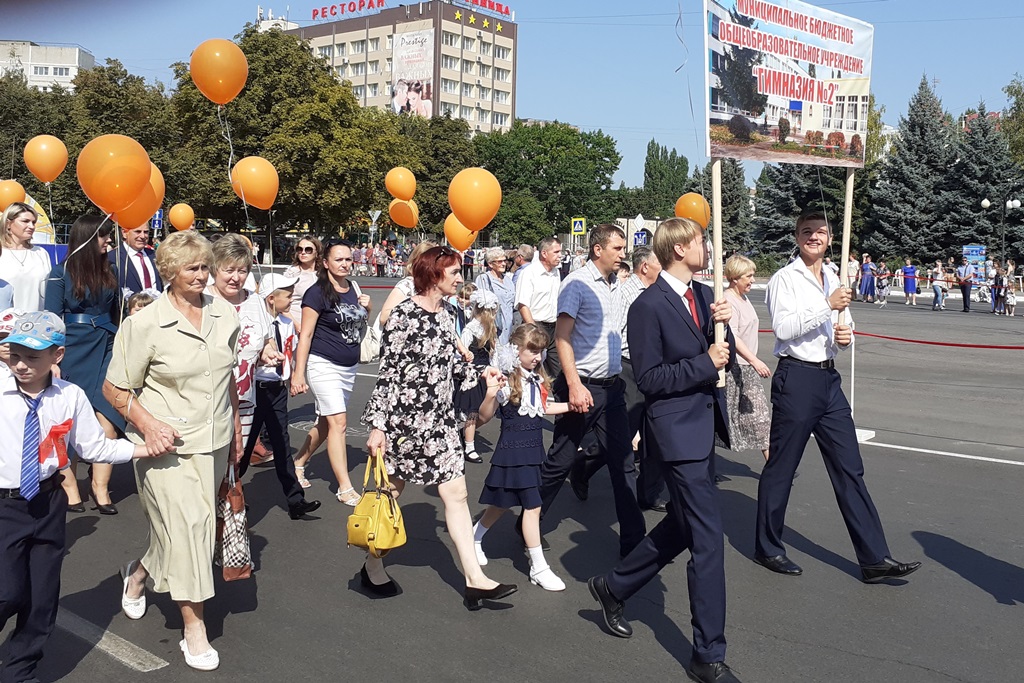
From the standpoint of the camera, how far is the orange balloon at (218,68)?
9.09 meters

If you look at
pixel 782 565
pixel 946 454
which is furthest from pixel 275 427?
pixel 946 454

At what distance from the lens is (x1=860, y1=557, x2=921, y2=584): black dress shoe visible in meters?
5.39

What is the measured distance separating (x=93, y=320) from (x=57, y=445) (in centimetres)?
301

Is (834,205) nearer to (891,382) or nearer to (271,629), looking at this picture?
(891,382)

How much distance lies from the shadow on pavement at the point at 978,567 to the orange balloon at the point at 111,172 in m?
5.72

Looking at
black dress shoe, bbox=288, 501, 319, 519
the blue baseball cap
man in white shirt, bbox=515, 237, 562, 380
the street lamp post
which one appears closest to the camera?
the blue baseball cap

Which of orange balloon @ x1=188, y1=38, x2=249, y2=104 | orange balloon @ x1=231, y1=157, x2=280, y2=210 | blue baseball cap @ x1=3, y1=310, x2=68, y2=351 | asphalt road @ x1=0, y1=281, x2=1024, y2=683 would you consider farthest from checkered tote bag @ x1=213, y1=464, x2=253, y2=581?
orange balloon @ x1=231, y1=157, x2=280, y2=210

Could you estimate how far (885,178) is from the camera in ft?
163

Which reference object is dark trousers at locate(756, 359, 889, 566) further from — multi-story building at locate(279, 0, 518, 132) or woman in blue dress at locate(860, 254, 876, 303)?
multi-story building at locate(279, 0, 518, 132)

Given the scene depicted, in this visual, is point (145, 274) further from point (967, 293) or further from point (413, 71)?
point (413, 71)

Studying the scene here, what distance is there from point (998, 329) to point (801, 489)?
19.1 metres

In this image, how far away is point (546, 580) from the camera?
539 centimetres

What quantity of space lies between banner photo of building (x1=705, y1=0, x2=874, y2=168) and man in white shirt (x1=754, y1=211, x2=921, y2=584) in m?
0.52

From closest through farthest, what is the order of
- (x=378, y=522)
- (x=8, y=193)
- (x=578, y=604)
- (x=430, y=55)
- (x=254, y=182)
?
(x=378, y=522) < (x=578, y=604) < (x=254, y=182) < (x=8, y=193) < (x=430, y=55)
